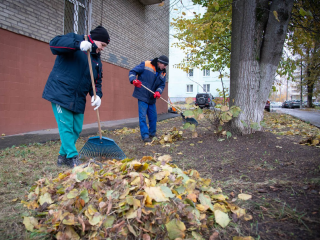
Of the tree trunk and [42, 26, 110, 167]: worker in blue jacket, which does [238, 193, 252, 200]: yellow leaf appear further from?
the tree trunk

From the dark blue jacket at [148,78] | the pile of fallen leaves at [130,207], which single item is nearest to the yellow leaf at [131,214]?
the pile of fallen leaves at [130,207]

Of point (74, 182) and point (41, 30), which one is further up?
point (41, 30)

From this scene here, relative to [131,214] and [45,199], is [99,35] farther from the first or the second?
[131,214]

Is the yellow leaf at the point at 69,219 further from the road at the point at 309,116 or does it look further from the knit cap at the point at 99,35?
the road at the point at 309,116

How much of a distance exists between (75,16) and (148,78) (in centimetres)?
392

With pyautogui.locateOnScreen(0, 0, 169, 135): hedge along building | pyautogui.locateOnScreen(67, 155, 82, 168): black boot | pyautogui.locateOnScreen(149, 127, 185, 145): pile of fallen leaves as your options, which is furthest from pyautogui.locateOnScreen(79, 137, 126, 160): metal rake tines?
pyautogui.locateOnScreen(0, 0, 169, 135): hedge along building

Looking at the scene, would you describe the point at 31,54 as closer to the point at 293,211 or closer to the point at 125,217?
the point at 125,217

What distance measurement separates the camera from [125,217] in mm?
1452

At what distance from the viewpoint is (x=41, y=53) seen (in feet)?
19.2

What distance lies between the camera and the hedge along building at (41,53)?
5.10m

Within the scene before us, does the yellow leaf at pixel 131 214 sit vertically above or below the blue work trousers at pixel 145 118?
below

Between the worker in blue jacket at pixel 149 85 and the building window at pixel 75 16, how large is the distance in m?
3.28

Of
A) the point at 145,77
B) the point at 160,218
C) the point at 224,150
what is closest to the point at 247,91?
the point at 224,150

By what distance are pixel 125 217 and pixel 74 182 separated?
0.62 metres
